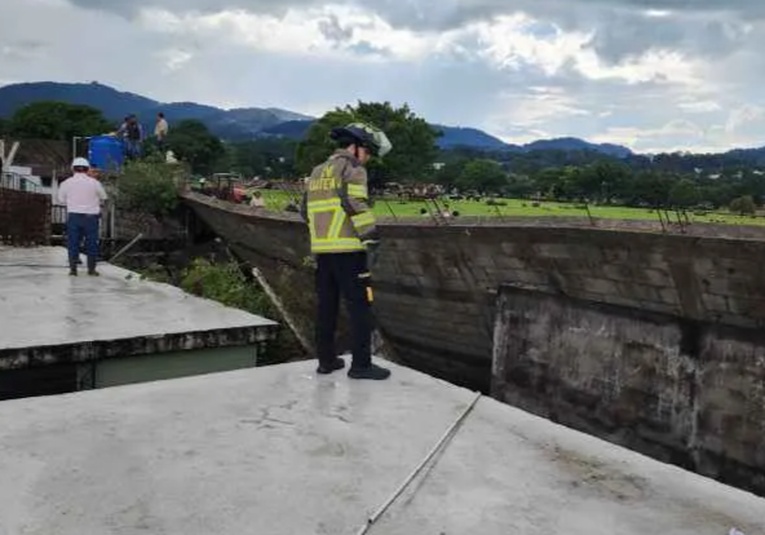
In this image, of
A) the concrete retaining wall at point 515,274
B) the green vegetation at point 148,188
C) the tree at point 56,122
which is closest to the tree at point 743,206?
the concrete retaining wall at point 515,274

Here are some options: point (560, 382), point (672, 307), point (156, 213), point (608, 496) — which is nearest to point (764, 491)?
A: point (672, 307)

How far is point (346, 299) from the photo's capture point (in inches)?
180

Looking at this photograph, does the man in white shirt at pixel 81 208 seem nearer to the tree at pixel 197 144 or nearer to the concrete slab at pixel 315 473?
the concrete slab at pixel 315 473

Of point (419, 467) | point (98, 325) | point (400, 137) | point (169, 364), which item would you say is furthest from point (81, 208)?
point (400, 137)

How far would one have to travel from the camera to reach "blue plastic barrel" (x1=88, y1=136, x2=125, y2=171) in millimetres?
19031

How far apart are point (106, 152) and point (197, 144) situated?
67.6 meters

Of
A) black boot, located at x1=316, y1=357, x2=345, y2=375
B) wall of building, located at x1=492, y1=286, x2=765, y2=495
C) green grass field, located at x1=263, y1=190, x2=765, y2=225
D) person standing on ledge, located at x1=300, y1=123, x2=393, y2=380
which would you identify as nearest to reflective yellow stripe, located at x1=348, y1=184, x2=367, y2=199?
person standing on ledge, located at x1=300, y1=123, x2=393, y2=380

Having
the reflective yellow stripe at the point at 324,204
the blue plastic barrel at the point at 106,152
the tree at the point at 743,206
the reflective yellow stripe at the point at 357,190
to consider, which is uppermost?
the blue plastic barrel at the point at 106,152

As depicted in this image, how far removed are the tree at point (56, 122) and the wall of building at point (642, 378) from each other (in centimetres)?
7313

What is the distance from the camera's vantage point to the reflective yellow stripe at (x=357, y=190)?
432 centimetres

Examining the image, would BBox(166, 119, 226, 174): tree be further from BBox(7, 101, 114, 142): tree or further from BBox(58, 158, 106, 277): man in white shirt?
BBox(58, 158, 106, 277): man in white shirt

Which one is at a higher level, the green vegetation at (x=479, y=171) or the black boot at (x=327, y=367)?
the green vegetation at (x=479, y=171)

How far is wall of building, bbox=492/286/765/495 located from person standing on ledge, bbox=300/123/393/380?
2.93m

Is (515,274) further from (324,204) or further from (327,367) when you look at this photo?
(324,204)
